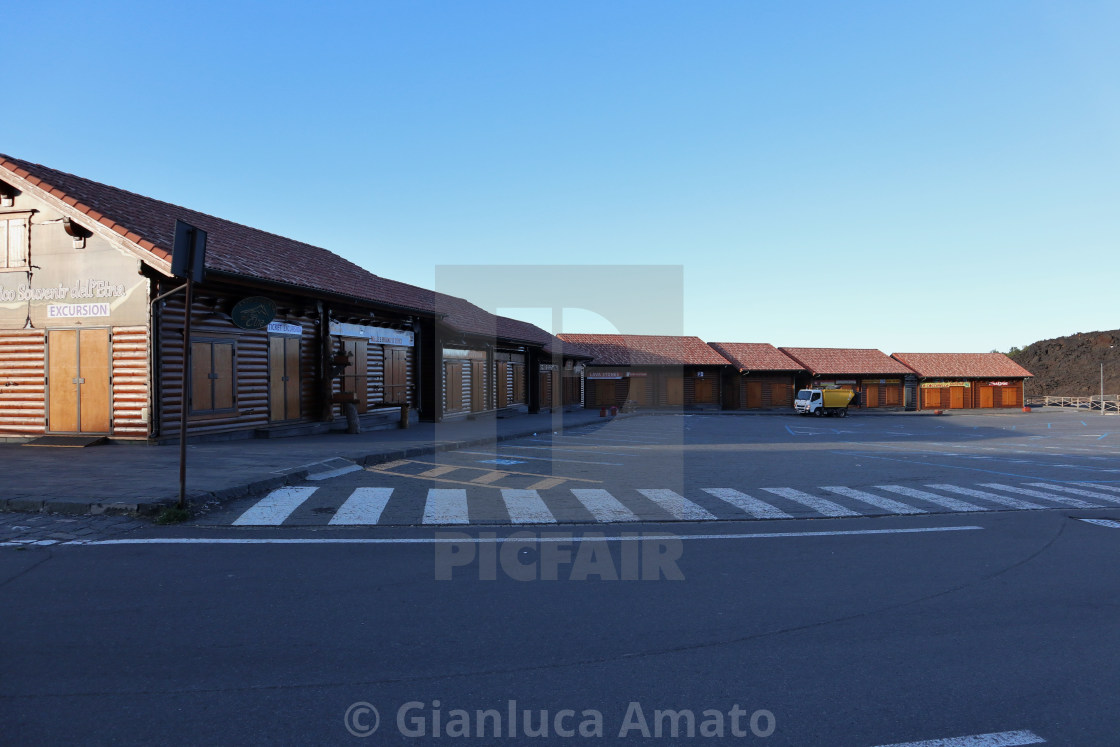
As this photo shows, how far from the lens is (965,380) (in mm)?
63531

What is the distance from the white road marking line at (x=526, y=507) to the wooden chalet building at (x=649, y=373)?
41645 millimetres

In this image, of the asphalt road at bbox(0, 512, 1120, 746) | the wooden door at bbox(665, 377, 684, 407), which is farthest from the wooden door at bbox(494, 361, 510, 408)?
the asphalt road at bbox(0, 512, 1120, 746)

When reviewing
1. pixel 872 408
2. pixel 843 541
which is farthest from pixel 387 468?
pixel 872 408

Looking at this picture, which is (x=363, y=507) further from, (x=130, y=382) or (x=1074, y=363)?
(x=1074, y=363)

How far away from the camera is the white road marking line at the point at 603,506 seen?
896cm

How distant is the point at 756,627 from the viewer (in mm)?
4820

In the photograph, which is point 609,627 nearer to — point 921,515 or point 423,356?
point 921,515

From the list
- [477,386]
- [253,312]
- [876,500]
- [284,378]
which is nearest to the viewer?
[876,500]

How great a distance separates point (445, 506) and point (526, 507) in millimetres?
1104

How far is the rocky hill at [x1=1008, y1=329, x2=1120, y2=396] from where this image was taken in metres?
100

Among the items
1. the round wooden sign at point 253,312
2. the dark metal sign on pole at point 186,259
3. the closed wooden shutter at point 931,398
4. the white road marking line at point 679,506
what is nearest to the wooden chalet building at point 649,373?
the closed wooden shutter at point 931,398

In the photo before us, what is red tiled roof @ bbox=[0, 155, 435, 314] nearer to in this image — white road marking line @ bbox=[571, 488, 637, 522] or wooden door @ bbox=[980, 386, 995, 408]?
white road marking line @ bbox=[571, 488, 637, 522]

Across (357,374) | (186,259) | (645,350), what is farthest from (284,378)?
(645,350)

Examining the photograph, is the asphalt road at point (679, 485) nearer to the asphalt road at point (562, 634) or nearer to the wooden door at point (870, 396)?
the asphalt road at point (562, 634)
